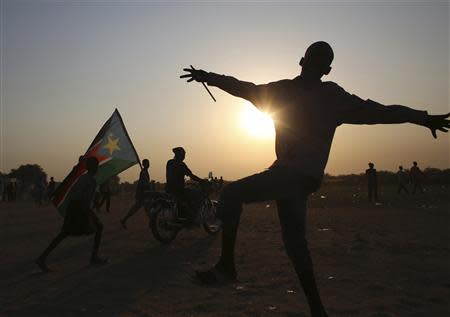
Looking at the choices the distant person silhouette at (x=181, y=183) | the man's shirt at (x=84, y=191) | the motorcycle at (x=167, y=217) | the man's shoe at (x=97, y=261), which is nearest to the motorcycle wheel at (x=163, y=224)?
the motorcycle at (x=167, y=217)

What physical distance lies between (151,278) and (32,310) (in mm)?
2160

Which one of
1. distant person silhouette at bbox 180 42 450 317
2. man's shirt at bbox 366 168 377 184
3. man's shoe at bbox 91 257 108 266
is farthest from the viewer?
man's shirt at bbox 366 168 377 184

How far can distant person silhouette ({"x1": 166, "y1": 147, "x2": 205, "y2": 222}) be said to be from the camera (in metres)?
11.3

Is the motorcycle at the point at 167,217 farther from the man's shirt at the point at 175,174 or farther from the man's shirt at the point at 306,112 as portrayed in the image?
the man's shirt at the point at 306,112

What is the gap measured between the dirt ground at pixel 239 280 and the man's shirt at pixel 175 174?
4.16ft

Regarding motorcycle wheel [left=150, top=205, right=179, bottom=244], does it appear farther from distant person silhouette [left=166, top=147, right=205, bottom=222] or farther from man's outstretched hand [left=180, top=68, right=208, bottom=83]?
man's outstretched hand [left=180, top=68, right=208, bottom=83]

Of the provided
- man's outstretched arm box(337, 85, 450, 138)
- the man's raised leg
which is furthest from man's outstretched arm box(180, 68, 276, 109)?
the man's raised leg

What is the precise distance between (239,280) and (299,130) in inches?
149

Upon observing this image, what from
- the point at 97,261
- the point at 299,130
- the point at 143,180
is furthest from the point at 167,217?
the point at 299,130

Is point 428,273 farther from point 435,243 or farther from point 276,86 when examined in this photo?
point 276,86

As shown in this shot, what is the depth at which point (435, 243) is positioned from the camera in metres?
10.6

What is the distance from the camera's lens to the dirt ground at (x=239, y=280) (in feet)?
18.9

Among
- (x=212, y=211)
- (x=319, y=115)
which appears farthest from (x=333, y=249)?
(x=319, y=115)

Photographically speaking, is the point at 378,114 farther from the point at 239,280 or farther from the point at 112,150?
the point at 112,150
